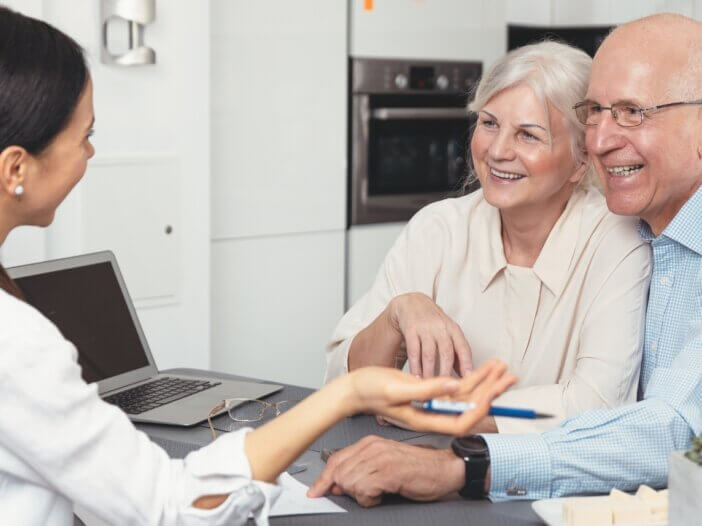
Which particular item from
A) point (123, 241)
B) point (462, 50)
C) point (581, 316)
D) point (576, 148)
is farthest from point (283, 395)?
point (462, 50)

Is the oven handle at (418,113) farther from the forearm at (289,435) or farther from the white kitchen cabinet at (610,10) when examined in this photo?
the forearm at (289,435)

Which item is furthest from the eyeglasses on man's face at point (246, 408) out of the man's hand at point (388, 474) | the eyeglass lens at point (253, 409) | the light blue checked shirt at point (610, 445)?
the light blue checked shirt at point (610, 445)

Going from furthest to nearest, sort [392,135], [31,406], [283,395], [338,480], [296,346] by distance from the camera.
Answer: [392,135] → [296,346] → [283,395] → [338,480] → [31,406]

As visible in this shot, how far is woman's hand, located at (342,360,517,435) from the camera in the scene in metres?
0.99

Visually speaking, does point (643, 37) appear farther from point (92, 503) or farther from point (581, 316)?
point (92, 503)

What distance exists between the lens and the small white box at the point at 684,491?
0.96 m

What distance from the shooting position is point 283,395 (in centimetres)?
175

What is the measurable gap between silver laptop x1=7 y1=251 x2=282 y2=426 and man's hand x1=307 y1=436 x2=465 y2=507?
0.33 metres

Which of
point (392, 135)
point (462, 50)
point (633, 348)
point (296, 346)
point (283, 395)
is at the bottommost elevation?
point (296, 346)

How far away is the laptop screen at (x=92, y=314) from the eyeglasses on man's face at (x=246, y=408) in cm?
21

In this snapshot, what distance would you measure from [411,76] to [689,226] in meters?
2.05

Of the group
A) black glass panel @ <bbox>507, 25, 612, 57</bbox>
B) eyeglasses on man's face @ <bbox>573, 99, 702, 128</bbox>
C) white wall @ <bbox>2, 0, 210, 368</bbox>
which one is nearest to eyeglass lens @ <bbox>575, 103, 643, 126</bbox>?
eyeglasses on man's face @ <bbox>573, 99, 702, 128</bbox>

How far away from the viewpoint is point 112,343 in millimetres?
1730

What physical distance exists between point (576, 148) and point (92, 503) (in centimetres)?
116
